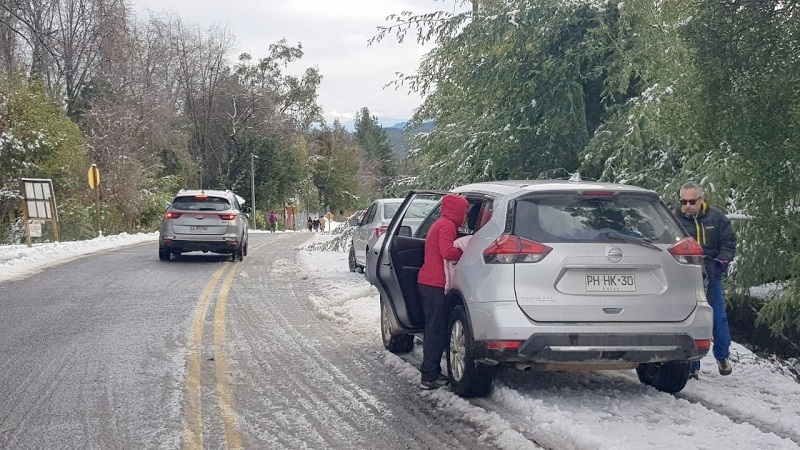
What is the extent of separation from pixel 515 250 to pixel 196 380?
3.12 m

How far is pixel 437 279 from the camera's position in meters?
6.86

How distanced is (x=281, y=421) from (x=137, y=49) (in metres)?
53.5

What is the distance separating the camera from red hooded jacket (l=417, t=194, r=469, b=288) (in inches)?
263

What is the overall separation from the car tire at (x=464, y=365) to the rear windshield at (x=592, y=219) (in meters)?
0.92

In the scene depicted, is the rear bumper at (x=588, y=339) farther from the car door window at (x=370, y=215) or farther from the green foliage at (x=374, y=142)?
the green foliage at (x=374, y=142)

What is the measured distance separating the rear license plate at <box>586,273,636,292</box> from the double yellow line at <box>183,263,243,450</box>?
2.67 metres

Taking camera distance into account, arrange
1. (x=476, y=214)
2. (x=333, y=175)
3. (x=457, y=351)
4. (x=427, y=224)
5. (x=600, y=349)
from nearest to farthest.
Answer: (x=600, y=349) < (x=457, y=351) < (x=476, y=214) < (x=427, y=224) < (x=333, y=175)

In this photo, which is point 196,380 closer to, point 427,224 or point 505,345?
point 427,224

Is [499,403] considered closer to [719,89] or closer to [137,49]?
[719,89]

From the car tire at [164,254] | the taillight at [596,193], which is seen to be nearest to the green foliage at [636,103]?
the taillight at [596,193]

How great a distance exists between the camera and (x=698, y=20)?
728 cm

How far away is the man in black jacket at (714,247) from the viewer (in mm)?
7180

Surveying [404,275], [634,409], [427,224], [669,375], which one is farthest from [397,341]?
[634,409]

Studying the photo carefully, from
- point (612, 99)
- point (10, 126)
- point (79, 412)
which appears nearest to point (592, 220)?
point (79, 412)
